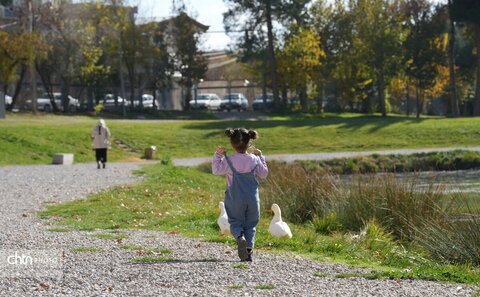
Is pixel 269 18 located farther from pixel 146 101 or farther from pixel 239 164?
pixel 239 164

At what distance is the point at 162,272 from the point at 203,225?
5.27 meters

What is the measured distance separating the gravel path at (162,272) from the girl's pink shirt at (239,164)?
99cm

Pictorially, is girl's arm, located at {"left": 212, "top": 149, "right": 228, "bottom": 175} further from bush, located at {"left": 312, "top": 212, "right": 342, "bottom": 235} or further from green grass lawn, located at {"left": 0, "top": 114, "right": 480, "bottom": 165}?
green grass lawn, located at {"left": 0, "top": 114, "right": 480, "bottom": 165}

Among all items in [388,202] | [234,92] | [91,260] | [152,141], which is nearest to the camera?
[91,260]

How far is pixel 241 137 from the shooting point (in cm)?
1272

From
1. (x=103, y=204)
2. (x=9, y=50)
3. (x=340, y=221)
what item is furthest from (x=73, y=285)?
(x=9, y=50)

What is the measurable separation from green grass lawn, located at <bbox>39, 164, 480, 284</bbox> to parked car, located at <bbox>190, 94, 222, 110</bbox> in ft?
169

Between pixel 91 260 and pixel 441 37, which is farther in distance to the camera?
pixel 441 37

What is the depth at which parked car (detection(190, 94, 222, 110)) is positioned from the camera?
7844 centimetres

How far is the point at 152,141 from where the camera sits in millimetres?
50344

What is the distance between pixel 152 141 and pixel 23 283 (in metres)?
39.9

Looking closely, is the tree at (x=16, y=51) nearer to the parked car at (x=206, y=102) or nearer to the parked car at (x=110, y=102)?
the parked car at (x=110, y=102)

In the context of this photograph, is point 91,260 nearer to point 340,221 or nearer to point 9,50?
point 340,221

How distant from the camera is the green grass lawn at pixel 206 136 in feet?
148
